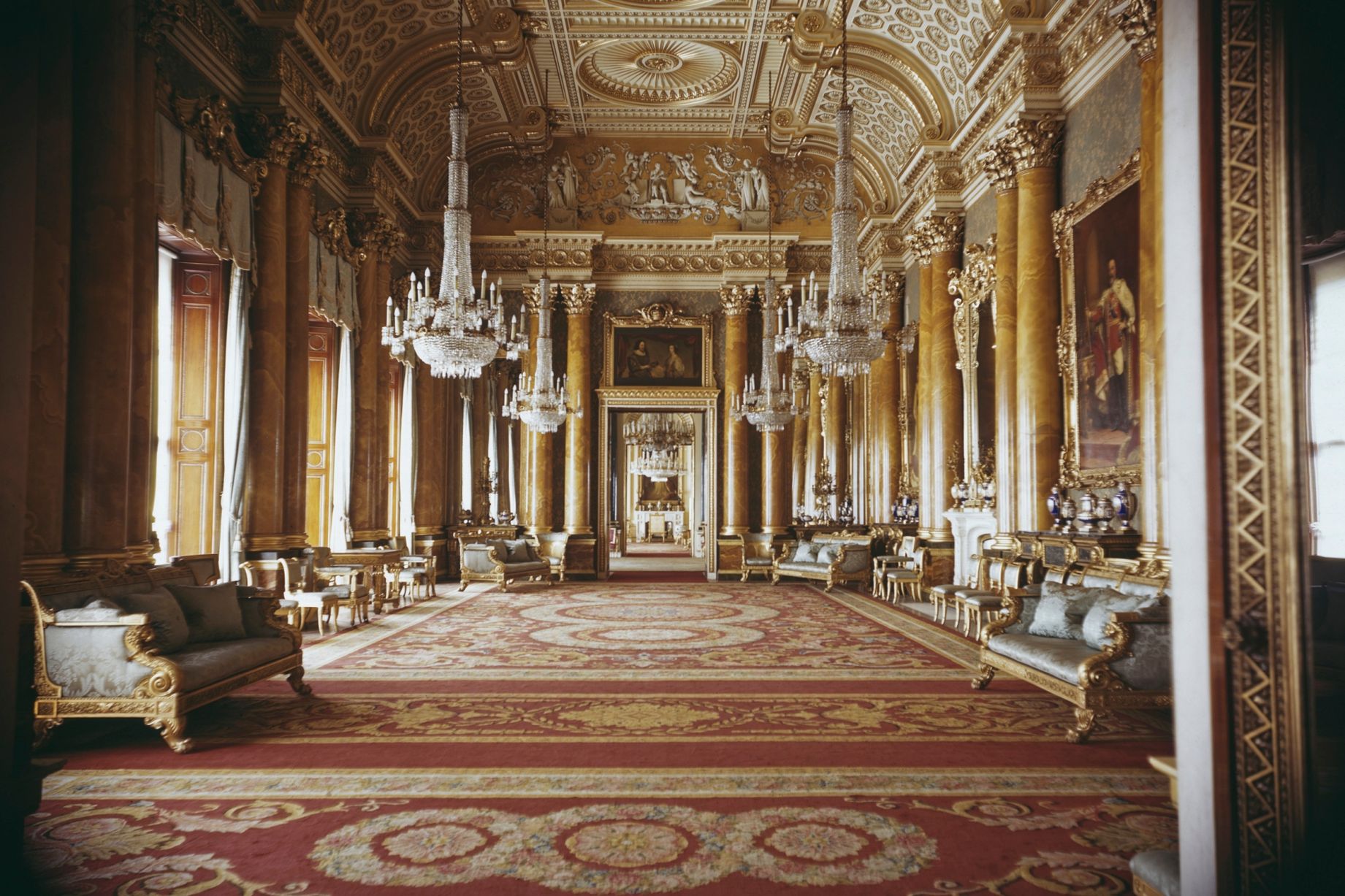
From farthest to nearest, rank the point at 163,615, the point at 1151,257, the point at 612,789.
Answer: the point at 1151,257, the point at 163,615, the point at 612,789

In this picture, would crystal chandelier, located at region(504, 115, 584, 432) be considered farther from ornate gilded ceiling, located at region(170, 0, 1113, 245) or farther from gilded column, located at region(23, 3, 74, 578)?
gilded column, located at region(23, 3, 74, 578)

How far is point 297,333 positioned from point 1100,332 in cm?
813

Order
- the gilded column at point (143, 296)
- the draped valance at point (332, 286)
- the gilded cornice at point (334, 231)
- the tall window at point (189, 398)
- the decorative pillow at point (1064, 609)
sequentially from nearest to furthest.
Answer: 1. the decorative pillow at point (1064, 609)
2. the gilded column at point (143, 296)
3. the tall window at point (189, 398)
4. the draped valance at point (332, 286)
5. the gilded cornice at point (334, 231)

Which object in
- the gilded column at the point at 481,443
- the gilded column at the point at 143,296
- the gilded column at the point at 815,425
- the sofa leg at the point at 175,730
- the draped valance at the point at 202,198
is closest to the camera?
the sofa leg at the point at 175,730

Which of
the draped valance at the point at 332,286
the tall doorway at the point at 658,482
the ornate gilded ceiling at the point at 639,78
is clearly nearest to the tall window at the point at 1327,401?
the ornate gilded ceiling at the point at 639,78

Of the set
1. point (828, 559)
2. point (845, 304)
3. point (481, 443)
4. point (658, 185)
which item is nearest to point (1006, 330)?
point (845, 304)

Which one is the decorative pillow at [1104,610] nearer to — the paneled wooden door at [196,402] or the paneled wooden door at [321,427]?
the paneled wooden door at [196,402]

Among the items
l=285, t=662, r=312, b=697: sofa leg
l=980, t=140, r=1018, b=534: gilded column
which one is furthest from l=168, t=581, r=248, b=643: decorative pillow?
l=980, t=140, r=1018, b=534: gilded column

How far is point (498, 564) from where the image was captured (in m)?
12.2

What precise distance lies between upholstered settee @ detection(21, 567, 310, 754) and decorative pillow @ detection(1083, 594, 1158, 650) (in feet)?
16.2

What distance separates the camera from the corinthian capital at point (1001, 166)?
848 centimetres

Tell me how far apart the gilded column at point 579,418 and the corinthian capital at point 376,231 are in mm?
3430

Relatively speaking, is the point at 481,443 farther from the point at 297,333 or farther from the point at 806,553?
the point at 297,333

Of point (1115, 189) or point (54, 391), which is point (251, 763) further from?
point (1115, 189)
